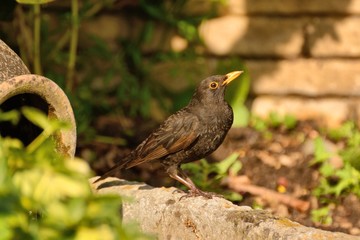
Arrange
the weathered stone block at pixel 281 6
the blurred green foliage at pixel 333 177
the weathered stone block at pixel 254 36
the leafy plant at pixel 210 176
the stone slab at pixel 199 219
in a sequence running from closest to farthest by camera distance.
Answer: the stone slab at pixel 199 219 < the leafy plant at pixel 210 176 < the blurred green foliage at pixel 333 177 < the weathered stone block at pixel 281 6 < the weathered stone block at pixel 254 36

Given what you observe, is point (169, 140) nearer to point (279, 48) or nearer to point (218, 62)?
point (218, 62)

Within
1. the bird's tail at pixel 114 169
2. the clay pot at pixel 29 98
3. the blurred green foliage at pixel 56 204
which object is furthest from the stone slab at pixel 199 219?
the blurred green foliage at pixel 56 204

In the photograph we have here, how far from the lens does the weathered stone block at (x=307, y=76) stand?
7.50 m

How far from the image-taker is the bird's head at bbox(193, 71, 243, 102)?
5438 millimetres

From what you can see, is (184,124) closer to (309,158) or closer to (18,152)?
(309,158)

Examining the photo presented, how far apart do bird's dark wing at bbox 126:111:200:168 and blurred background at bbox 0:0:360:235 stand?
6.13ft

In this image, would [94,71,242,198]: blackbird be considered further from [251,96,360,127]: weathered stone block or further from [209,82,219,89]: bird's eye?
[251,96,360,127]: weathered stone block

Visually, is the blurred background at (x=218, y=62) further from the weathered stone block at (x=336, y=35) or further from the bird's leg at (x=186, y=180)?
the bird's leg at (x=186, y=180)

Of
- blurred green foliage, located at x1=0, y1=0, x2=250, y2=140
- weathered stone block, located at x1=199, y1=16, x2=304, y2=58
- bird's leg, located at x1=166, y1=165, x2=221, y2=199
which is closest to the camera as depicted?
bird's leg, located at x1=166, y1=165, x2=221, y2=199

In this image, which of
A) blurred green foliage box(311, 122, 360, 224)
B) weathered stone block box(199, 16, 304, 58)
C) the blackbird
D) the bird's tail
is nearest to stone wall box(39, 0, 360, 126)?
weathered stone block box(199, 16, 304, 58)

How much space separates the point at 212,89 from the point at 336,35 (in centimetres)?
238

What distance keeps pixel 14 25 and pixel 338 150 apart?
9.15ft

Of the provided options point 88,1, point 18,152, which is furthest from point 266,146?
point 18,152

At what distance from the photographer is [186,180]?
17.8 ft
